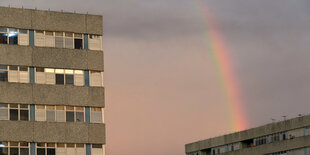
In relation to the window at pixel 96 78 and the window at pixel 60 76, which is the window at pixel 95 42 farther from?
the window at pixel 60 76

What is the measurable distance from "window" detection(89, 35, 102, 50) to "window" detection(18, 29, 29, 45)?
711 cm

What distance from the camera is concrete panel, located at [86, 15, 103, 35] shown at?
3118 inches

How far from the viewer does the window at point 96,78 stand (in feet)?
256

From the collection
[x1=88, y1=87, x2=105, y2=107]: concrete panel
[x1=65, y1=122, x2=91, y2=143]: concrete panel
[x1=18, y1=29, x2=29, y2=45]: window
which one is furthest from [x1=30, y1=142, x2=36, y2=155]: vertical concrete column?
[x1=18, y1=29, x2=29, y2=45]: window

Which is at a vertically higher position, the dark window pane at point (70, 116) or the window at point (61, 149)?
the dark window pane at point (70, 116)

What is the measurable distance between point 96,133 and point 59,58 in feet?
29.4

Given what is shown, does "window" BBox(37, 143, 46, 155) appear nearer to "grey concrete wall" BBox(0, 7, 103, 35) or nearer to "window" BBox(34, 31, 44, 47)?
"window" BBox(34, 31, 44, 47)

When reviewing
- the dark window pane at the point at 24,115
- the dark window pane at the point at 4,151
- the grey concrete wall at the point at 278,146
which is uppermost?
the grey concrete wall at the point at 278,146

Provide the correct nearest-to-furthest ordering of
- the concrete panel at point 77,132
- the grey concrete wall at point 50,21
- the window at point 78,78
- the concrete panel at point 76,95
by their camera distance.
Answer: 1. the concrete panel at point 77,132
2. the grey concrete wall at point 50,21
3. the concrete panel at point 76,95
4. the window at point 78,78

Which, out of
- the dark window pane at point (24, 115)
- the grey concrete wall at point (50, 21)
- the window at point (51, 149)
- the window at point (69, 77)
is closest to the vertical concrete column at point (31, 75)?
the dark window pane at point (24, 115)

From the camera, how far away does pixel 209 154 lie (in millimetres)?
192500

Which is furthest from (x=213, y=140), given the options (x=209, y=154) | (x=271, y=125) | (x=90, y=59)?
(x=90, y=59)

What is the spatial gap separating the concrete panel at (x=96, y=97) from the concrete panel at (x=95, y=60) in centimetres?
241

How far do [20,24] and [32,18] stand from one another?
4.82 ft
